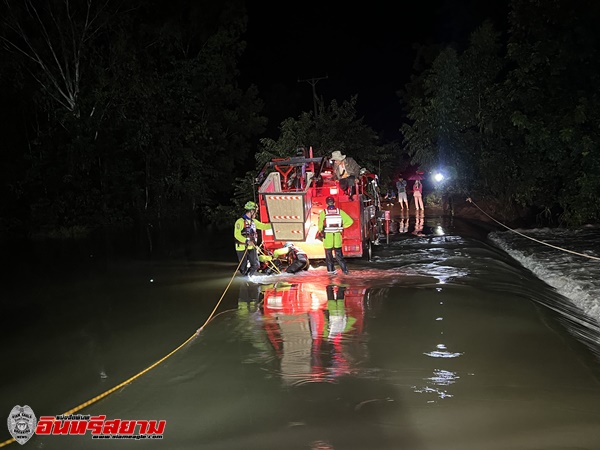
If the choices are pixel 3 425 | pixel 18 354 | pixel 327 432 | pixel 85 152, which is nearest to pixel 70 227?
pixel 85 152

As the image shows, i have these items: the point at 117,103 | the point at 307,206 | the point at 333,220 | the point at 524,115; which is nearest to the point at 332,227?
the point at 333,220

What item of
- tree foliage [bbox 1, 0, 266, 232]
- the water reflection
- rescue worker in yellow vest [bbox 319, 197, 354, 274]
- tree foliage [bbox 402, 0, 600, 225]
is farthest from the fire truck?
tree foliage [bbox 1, 0, 266, 232]

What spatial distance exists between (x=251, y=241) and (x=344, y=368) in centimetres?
614

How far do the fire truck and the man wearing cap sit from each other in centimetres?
13

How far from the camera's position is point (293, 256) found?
1276 centimetres

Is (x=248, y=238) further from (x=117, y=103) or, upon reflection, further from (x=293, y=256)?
(x=117, y=103)

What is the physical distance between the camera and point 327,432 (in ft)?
15.5

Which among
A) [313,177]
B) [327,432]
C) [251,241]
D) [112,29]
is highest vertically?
[112,29]

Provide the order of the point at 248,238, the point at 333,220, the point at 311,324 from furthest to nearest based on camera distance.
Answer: the point at 248,238 < the point at 333,220 < the point at 311,324

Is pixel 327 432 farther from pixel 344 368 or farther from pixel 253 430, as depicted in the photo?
pixel 344 368

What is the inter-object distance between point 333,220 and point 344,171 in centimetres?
225

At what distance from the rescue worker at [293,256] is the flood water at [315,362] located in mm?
642

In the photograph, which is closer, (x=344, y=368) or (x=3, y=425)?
(x=3, y=425)

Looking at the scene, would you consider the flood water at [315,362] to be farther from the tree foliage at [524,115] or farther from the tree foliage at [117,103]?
the tree foliage at [117,103]
